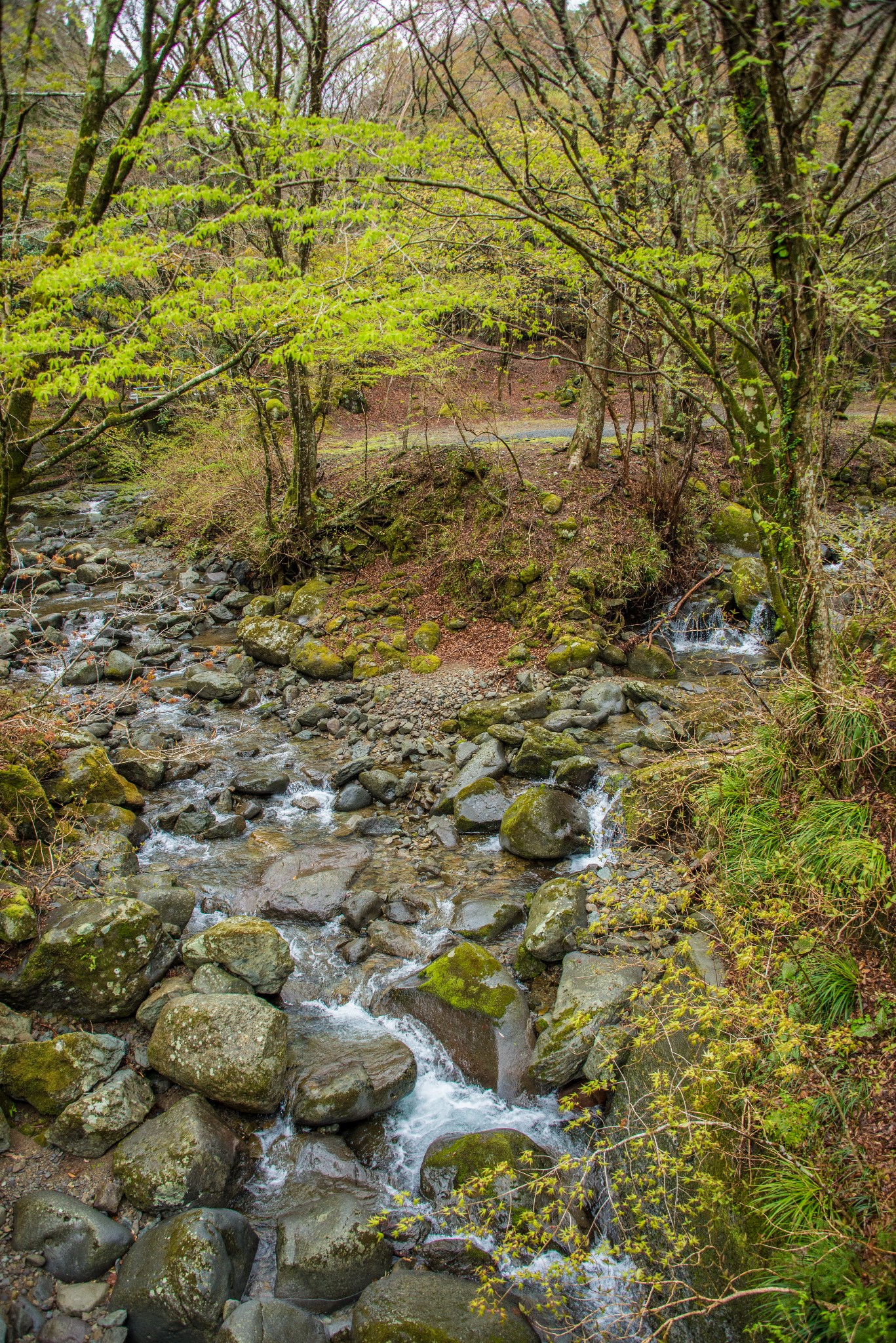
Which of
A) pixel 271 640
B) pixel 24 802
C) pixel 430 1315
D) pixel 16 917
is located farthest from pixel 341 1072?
pixel 271 640

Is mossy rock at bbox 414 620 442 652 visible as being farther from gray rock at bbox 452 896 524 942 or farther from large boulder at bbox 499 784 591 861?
gray rock at bbox 452 896 524 942

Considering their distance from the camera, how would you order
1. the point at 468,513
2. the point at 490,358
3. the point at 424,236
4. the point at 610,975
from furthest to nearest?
the point at 490,358 → the point at 468,513 → the point at 424,236 → the point at 610,975

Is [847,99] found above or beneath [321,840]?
above

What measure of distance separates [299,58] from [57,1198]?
14075 mm

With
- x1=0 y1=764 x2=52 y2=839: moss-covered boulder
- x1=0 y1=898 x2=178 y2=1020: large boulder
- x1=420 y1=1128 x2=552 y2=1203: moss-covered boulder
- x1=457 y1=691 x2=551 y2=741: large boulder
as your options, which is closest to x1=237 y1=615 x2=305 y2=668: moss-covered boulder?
x1=457 y1=691 x2=551 y2=741: large boulder

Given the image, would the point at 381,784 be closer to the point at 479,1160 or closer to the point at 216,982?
the point at 216,982

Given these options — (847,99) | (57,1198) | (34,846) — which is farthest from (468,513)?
(57,1198)

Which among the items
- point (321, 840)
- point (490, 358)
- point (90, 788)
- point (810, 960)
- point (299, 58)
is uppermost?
point (299, 58)

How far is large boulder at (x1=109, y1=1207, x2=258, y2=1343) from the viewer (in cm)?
326

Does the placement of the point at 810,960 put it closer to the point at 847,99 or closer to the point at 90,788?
the point at 847,99

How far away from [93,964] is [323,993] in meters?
1.67

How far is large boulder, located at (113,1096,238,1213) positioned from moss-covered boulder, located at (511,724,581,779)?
15.3 feet

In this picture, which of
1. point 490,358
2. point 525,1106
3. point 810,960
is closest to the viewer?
point 810,960

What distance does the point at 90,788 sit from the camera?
6.89 m
